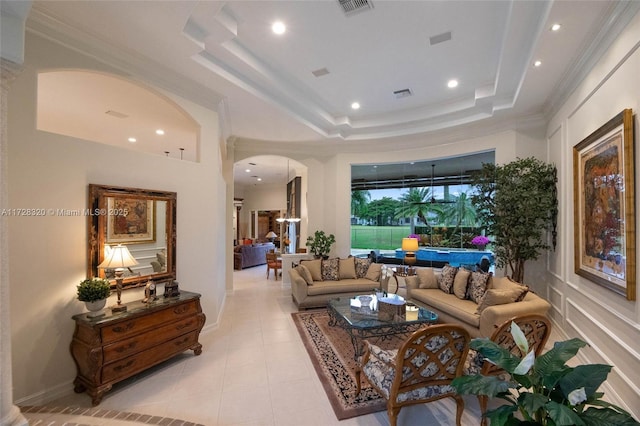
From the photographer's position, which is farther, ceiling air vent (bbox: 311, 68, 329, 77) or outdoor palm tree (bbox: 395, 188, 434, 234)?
outdoor palm tree (bbox: 395, 188, 434, 234)

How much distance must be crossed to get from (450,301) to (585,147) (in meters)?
2.55

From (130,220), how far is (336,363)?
9.49 feet

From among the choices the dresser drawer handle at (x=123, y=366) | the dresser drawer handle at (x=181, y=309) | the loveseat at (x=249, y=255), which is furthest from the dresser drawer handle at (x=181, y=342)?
the loveseat at (x=249, y=255)

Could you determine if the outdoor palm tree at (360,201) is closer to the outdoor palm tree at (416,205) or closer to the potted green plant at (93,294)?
the outdoor palm tree at (416,205)

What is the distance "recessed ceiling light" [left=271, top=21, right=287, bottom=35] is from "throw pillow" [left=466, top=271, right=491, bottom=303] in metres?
4.29

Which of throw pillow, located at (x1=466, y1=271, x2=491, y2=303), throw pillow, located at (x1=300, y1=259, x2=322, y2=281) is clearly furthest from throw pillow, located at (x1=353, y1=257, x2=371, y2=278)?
throw pillow, located at (x1=466, y1=271, x2=491, y2=303)

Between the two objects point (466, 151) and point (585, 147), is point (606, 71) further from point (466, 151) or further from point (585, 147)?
point (466, 151)

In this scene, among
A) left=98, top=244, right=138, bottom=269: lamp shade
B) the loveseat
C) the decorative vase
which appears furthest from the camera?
the loveseat

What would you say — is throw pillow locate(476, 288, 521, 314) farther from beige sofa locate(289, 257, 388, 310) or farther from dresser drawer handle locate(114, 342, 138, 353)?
dresser drawer handle locate(114, 342, 138, 353)

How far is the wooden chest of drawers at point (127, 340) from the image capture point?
8.36 feet

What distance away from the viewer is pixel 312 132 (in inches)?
233

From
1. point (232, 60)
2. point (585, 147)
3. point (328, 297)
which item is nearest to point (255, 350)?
point (328, 297)

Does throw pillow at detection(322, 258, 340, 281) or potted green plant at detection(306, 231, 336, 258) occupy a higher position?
potted green plant at detection(306, 231, 336, 258)

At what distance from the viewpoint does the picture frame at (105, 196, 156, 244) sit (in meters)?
3.08
